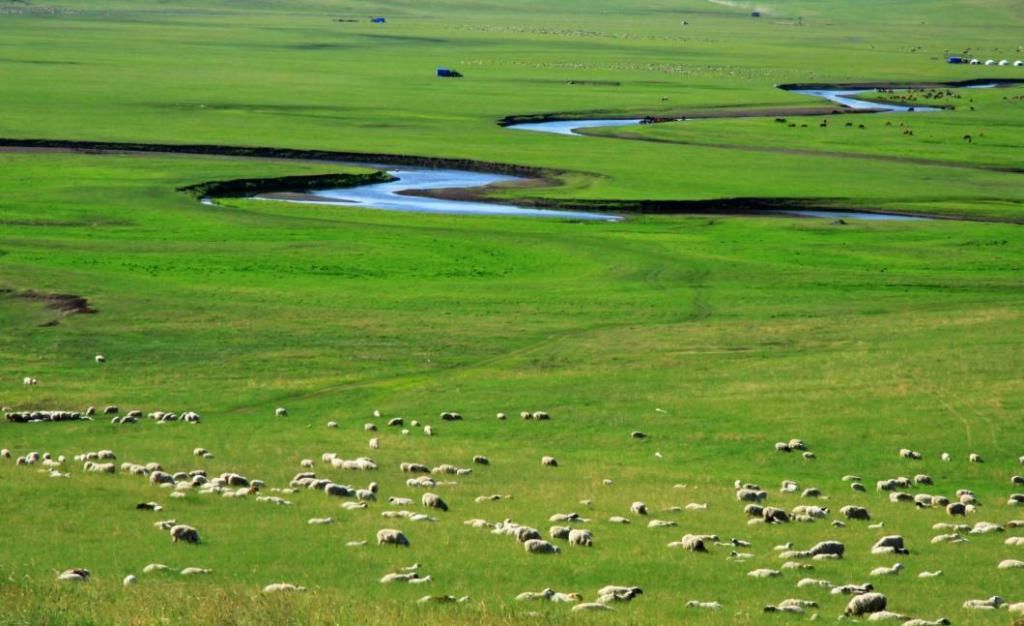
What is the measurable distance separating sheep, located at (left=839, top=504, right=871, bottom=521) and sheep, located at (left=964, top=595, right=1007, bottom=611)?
5.69 metres

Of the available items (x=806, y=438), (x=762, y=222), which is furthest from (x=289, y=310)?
(x=762, y=222)

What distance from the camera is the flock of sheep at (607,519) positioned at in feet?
56.0

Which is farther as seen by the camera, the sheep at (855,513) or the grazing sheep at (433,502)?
the sheep at (855,513)

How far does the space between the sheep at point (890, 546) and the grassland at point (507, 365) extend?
0.82 ft

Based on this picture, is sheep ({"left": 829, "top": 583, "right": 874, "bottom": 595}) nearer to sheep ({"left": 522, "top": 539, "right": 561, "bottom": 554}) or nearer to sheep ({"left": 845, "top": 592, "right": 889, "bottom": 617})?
sheep ({"left": 845, "top": 592, "right": 889, "bottom": 617})

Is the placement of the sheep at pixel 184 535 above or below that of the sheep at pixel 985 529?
above

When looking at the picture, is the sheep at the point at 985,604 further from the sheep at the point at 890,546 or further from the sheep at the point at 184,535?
the sheep at the point at 184,535

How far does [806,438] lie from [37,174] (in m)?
52.7

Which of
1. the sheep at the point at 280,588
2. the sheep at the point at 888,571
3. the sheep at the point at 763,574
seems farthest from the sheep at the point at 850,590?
the sheep at the point at 280,588

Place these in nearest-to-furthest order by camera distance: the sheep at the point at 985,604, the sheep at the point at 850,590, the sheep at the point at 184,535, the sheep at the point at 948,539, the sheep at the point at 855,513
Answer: the sheep at the point at 985,604
the sheep at the point at 850,590
the sheep at the point at 184,535
the sheep at the point at 948,539
the sheep at the point at 855,513

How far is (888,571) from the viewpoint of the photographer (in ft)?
62.0

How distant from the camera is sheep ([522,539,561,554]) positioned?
19.5m

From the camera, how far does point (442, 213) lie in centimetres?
6806

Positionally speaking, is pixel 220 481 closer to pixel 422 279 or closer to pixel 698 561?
pixel 698 561
